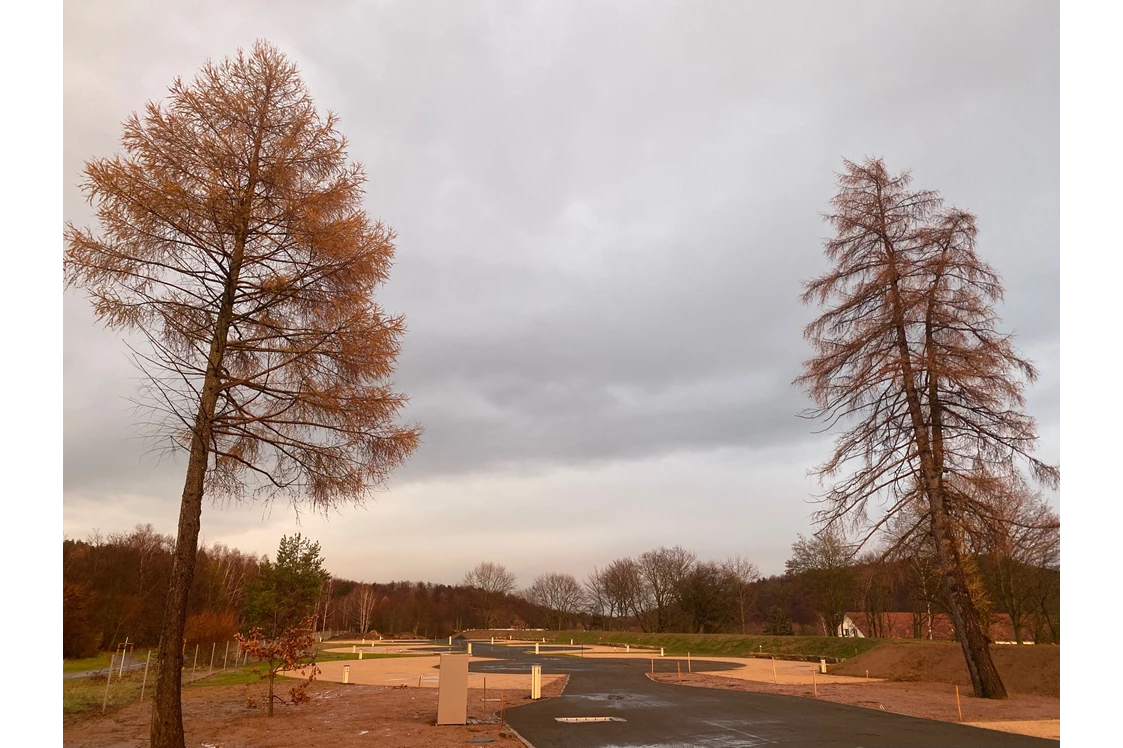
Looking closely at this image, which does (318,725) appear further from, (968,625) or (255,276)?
(968,625)

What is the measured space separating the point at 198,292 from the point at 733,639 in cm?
5132

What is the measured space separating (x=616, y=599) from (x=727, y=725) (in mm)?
78834

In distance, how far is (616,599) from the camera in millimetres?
89438

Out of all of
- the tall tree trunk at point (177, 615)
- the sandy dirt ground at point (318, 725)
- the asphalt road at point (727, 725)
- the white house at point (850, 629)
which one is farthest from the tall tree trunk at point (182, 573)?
the white house at point (850, 629)

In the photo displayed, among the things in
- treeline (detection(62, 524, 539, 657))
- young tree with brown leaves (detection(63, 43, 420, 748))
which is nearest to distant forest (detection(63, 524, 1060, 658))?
treeline (detection(62, 524, 539, 657))

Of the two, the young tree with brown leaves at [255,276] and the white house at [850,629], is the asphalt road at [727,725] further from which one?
the white house at [850,629]

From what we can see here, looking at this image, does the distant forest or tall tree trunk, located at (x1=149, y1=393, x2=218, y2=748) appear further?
the distant forest

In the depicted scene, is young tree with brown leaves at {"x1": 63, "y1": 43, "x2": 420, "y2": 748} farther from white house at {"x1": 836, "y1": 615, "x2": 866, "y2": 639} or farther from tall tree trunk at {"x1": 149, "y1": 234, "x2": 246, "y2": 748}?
white house at {"x1": 836, "y1": 615, "x2": 866, "y2": 639}

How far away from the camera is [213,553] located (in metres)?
79.0

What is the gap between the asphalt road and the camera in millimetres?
12172

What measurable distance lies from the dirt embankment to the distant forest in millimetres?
2647

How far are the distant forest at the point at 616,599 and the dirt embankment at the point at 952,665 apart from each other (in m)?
2.65

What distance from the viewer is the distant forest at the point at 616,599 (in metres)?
32.0
